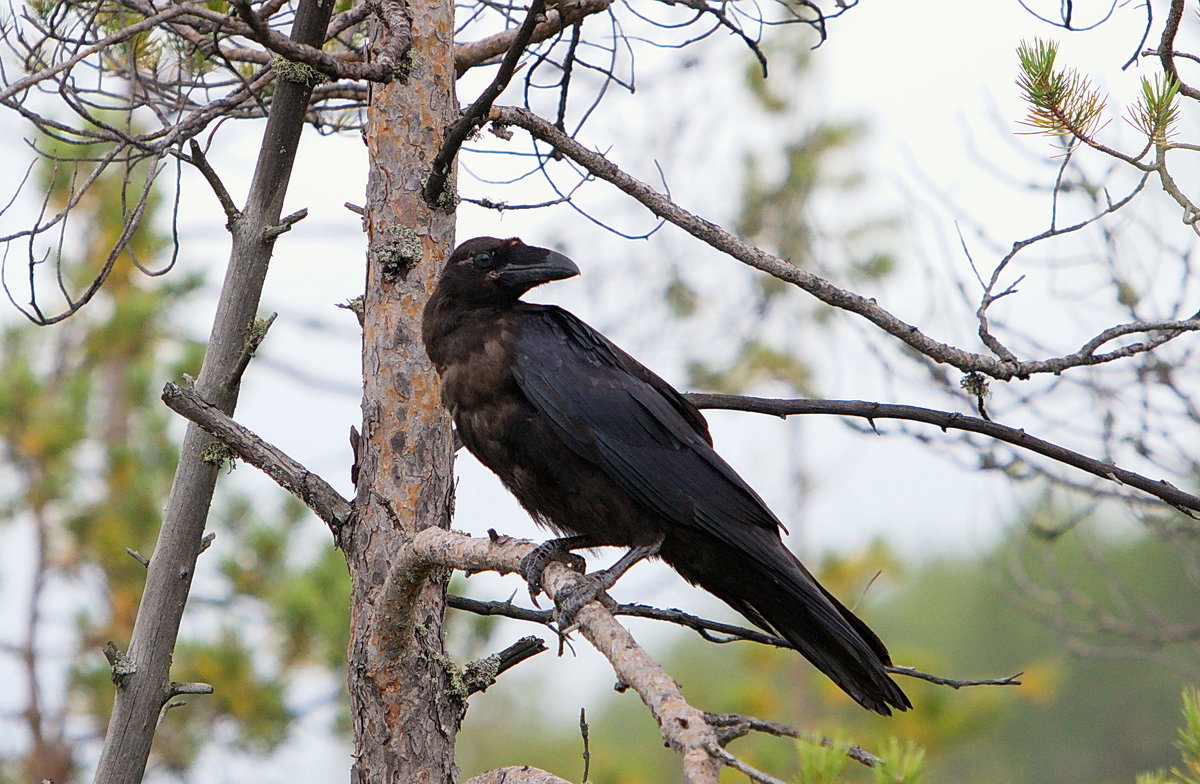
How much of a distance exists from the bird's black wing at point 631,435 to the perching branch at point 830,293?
56 centimetres

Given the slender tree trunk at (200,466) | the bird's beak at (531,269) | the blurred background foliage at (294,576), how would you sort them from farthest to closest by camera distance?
the blurred background foliage at (294,576) < the bird's beak at (531,269) < the slender tree trunk at (200,466)

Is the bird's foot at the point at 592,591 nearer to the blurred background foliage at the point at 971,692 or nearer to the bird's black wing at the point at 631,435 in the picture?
the bird's black wing at the point at 631,435

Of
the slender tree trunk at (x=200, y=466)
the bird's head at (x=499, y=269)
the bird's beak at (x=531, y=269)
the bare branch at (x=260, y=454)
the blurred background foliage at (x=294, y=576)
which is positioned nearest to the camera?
the bare branch at (x=260, y=454)

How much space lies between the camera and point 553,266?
364 centimetres

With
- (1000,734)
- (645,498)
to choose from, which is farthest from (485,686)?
(1000,734)

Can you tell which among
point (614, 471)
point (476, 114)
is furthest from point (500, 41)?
point (614, 471)

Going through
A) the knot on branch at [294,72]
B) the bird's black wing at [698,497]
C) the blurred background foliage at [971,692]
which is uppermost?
the blurred background foliage at [971,692]

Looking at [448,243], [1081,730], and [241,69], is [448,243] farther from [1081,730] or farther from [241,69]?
[1081,730]

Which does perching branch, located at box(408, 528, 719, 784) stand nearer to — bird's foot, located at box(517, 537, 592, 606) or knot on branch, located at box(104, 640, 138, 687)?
bird's foot, located at box(517, 537, 592, 606)

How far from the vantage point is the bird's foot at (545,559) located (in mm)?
2779

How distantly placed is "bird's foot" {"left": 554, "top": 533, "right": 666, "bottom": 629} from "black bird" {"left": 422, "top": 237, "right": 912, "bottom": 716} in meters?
0.18

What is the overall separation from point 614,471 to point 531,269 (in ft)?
2.74

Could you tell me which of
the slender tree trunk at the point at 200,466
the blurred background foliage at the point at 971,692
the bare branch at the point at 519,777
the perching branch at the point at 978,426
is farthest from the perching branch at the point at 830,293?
the blurred background foliage at the point at 971,692

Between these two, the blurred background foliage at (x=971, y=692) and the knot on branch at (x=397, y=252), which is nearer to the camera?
the knot on branch at (x=397, y=252)
